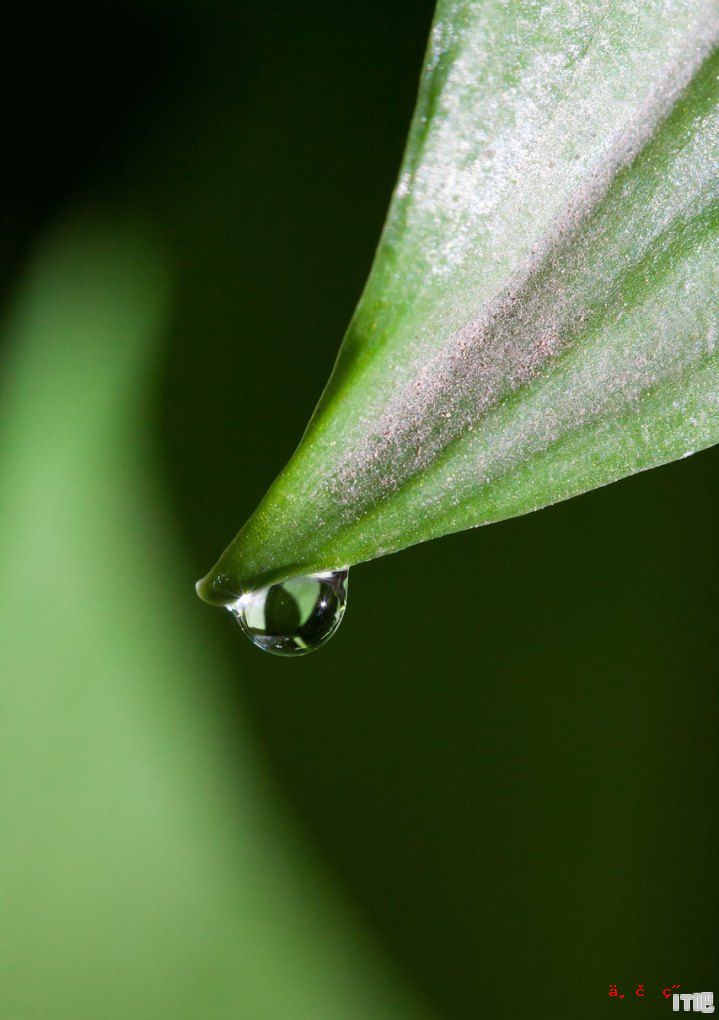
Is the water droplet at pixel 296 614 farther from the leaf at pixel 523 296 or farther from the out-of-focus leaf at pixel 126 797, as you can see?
the out-of-focus leaf at pixel 126 797

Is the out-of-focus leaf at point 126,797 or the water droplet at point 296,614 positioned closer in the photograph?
the water droplet at point 296,614

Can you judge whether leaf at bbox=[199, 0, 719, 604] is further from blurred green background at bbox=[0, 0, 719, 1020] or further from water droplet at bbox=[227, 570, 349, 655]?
blurred green background at bbox=[0, 0, 719, 1020]

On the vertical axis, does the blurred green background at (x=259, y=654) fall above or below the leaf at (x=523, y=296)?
below

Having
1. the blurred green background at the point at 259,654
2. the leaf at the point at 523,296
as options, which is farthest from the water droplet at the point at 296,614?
the blurred green background at the point at 259,654

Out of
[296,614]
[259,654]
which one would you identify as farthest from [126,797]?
[296,614]

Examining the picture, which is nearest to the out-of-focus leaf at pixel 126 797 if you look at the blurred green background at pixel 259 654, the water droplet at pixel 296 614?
the blurred green background at pixel 259 654

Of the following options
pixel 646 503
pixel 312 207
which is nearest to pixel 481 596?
pixel 646 503

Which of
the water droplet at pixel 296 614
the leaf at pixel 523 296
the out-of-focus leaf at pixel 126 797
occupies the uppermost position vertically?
the leaf at pixel 523 296

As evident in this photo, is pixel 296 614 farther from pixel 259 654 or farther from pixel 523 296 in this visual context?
pixel 259 654
